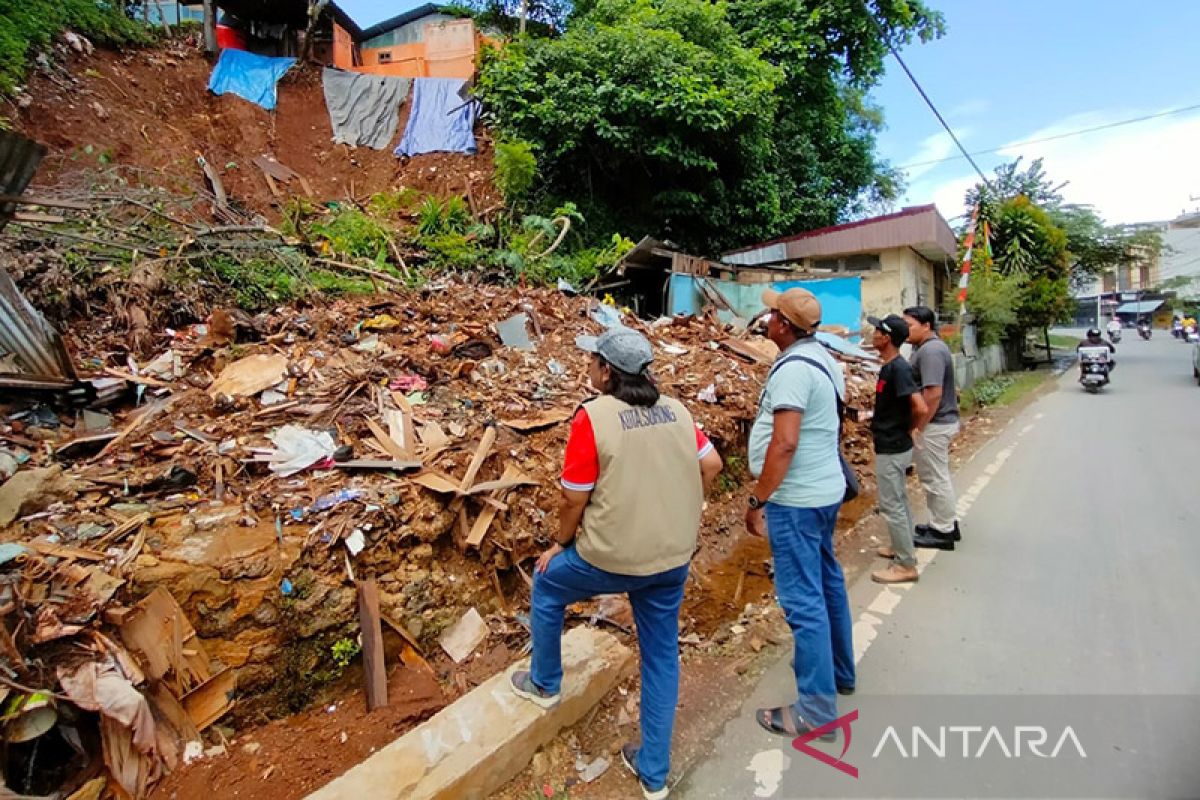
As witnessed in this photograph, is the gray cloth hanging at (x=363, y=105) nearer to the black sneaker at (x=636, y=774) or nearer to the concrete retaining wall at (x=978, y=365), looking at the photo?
the concrete retaining wall at (x=978, y=365)

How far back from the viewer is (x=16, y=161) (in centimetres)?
352

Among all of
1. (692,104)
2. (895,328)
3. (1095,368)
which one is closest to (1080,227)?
(1095,368)

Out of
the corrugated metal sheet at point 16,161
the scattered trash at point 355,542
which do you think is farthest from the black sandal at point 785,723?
the corrugated metal sheet at point 16,161

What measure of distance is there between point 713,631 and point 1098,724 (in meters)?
1.93

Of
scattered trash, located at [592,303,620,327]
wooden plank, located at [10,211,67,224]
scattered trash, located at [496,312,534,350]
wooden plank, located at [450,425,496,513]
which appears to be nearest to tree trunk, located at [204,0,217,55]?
wooden plank, located at [10,211,67,224]

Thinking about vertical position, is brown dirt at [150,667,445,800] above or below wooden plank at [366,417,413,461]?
below

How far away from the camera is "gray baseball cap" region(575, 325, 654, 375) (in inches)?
83.6

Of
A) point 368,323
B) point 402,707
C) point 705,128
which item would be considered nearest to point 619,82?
point 705,128

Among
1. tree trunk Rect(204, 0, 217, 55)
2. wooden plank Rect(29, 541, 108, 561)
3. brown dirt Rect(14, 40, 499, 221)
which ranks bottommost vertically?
wooden plank Rect(29, 541, 108, 561)

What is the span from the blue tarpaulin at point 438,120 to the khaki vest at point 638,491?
13.3 m

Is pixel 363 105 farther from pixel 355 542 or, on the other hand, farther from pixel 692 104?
pixel 355 542

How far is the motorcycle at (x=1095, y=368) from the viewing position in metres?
12.8

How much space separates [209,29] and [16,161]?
1452cm

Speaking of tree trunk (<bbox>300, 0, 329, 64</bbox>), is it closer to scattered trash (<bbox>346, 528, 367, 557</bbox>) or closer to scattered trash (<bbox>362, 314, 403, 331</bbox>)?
scattered trash (<bbox>362, 314, 403, 331</bbox>)
